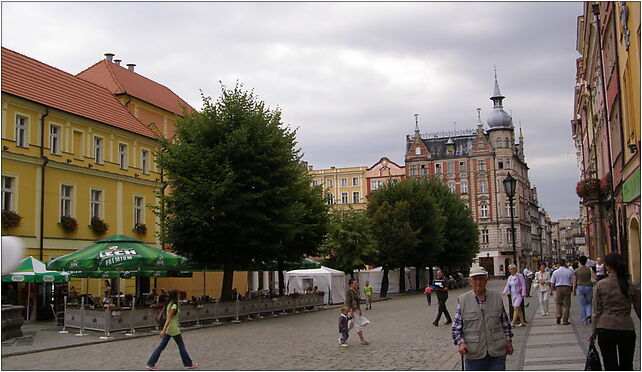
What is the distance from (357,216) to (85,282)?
19.4 m

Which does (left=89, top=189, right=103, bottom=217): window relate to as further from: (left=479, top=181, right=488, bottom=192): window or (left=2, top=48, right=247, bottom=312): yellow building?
(left=479, top=181, right=488, bottom=192): window

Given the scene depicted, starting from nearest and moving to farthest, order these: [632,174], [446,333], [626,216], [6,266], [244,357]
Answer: [6,266], [244,357], [632,174], [446,333], [626,216]

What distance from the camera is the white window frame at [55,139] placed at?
31.0 m

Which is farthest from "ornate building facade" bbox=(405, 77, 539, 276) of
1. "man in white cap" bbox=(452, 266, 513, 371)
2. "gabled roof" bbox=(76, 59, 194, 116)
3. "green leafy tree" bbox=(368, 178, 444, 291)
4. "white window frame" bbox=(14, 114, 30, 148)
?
"man in white cap" bbox=(452, 266, 513, 371)

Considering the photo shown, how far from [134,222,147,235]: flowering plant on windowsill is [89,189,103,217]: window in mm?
3106

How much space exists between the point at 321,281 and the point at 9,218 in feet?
62.4

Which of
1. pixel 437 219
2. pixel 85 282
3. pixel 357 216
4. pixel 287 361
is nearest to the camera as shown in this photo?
pixel 287 361

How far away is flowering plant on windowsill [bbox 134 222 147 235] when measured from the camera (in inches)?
1453

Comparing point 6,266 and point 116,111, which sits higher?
point 116,111

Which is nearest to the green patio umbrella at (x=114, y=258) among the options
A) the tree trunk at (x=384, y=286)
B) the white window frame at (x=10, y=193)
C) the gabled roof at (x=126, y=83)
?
the white window frame at (x=10, y=193)

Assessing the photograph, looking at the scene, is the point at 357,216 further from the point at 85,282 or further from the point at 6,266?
the point at 6,266

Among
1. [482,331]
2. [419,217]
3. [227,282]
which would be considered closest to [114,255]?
[227,282]

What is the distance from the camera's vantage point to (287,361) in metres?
14.0

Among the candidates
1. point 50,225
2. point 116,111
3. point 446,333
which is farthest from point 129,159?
point 446,333
